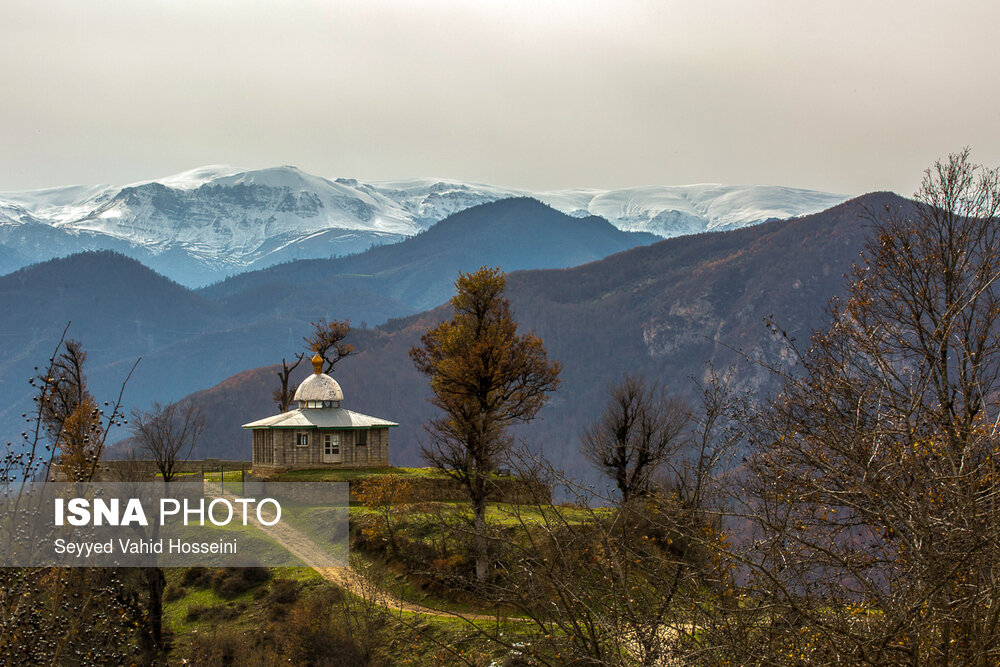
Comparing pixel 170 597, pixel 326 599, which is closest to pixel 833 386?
pixel 326 599

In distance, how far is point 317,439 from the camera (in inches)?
1695

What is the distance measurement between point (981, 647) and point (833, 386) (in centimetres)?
569

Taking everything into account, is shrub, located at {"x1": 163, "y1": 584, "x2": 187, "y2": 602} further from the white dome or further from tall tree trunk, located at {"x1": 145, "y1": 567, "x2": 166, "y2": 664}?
the white dome

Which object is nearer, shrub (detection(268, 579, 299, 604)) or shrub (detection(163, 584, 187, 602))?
shrub (detection(268, 579, 299, 604))

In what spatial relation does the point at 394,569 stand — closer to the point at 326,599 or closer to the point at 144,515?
the point at 326,599

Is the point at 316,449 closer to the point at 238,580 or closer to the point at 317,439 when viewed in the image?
the point at 317,439

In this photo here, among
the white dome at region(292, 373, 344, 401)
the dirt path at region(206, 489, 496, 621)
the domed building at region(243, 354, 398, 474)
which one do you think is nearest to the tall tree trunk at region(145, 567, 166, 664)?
the dirt path at region(206, 489, 496, 621)

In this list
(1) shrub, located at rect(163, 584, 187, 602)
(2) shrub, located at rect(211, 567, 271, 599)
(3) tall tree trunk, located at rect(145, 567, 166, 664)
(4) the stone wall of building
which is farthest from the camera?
(4) the stone wall of building

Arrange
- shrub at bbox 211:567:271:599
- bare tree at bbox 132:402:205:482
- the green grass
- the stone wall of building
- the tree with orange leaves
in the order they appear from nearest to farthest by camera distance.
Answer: the tree with orange leaves < shrub at bbox 211:567:271:599 < bare tree at bbox 132:402:205:482 < the green grass < the stone wall of building

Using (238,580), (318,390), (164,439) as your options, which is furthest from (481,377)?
(164,439)

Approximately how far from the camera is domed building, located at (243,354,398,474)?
42.8 m

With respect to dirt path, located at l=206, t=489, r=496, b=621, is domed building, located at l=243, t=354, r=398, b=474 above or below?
above

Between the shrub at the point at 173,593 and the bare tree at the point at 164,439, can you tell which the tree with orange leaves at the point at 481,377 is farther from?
the shrub at the point at 173,593


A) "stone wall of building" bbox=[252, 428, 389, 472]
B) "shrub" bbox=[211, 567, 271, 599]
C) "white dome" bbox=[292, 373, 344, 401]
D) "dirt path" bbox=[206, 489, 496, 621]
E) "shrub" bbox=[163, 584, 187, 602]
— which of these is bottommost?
"shrub" bbox=[163, 584, 187, 602]
